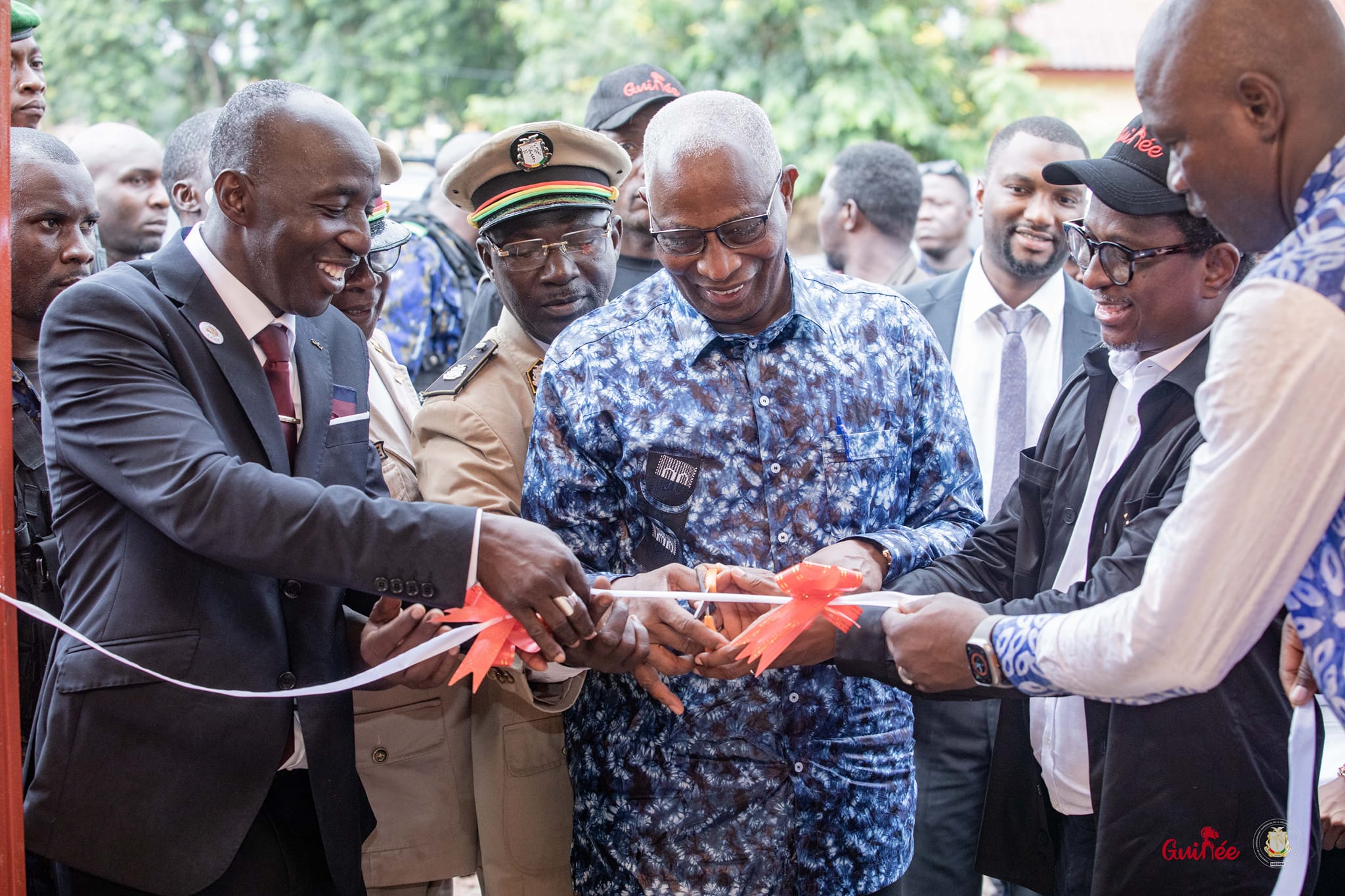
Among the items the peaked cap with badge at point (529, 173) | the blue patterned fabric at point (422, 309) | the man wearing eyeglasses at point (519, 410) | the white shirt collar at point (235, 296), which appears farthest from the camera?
the blue patterned fabric at point (422, 309)

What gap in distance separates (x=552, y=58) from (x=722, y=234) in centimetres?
1702

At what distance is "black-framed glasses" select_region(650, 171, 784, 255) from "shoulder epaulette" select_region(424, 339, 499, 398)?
2.51 feet

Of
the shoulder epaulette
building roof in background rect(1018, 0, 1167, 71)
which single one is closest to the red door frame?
the shoulder epaulette

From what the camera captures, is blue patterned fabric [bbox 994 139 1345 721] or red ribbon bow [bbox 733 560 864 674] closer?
blue patterned fabric [bbox 994 139 1345 721]

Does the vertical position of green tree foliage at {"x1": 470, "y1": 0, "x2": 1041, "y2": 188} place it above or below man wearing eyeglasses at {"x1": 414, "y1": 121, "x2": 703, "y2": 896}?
above

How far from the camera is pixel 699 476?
120 inches

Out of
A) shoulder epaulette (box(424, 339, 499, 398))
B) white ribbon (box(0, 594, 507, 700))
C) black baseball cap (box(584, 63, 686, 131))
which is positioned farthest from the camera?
black baseball cap (box(584, 63, 686, 131))

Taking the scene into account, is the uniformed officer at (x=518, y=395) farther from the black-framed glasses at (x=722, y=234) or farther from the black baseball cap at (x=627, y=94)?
the black baseball cap at (x=627, y=94)

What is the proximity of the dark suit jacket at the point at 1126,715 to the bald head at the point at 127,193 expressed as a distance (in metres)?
4.28

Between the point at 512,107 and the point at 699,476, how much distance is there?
17.4 m

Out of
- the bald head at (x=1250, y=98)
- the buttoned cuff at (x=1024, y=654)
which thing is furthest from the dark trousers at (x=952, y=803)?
the bald head at (x=1250, y=98)

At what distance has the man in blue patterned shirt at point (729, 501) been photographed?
3.03 metres

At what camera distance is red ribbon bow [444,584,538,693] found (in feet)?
9.51

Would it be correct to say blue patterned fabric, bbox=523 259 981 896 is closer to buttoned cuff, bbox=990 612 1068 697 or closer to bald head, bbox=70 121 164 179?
buttoned cuff, bbox=990 612 1068 697
